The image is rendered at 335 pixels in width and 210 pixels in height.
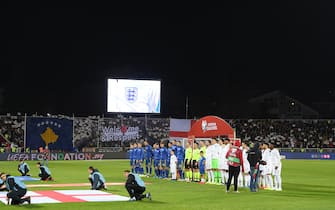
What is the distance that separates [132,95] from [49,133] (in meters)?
8.05

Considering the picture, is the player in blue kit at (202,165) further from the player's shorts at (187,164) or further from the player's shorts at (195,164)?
the player's shorts at (187,164)

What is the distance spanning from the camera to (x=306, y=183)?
80.8ft

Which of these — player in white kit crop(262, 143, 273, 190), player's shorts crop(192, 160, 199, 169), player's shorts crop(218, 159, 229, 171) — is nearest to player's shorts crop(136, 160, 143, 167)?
player's shorts crop(192, 160, 199, 169)

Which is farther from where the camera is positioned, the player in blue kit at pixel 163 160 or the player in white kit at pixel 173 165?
the player in blue kit at pixel 163 160

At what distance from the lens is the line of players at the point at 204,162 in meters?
21.0

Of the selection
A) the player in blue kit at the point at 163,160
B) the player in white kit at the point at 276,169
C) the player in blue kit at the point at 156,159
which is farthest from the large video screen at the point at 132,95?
the player in white kit at the point at 276,169

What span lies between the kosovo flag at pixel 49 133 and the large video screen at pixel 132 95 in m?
4.23

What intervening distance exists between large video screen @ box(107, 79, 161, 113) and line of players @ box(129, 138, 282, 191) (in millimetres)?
19696

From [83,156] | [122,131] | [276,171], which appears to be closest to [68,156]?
[83,156]

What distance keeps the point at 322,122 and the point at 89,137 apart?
29.5 m

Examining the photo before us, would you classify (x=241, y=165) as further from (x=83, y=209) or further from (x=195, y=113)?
(x=195, y=113)

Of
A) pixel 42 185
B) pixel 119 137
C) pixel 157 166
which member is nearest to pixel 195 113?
pixel 119 137

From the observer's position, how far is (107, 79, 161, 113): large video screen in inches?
1877

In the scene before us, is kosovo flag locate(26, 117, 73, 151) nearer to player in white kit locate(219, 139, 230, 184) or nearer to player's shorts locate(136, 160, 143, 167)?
player's shorts locate(136, 160, 143, 167)
